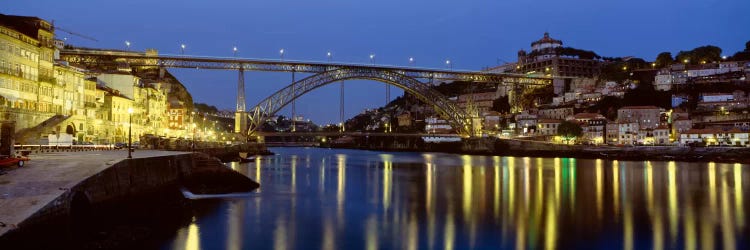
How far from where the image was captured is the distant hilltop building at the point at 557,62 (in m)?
85.7

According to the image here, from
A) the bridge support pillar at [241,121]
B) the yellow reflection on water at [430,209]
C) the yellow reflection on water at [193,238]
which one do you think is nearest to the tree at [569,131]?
the bridge support pillar at [241,121]

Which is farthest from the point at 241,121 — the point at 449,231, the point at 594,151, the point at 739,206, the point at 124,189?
the point at 449,231

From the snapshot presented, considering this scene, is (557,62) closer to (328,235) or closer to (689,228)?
(689,228)

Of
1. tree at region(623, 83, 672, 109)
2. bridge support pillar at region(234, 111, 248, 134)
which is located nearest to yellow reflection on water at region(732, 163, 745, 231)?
bridge support pillar at region(234, 111, 248, 134)

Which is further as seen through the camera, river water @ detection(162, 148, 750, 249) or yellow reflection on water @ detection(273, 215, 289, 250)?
river water @ detection(162, 148, 750, 249)

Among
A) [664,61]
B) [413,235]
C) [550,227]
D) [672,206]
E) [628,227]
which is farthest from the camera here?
[664,61]

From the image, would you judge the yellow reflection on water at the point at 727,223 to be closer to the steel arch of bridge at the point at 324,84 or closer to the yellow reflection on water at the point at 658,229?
the yellow reflection on water at the point at 658,229

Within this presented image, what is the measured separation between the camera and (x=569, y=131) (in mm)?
57125

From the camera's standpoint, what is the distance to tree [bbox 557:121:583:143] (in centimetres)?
5706

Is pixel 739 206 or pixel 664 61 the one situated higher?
pixel 664 61

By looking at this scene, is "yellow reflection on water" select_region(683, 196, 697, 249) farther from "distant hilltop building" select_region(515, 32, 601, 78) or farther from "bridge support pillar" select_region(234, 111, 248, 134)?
"distant hilltop building" select_region(515, 32, 601, 78)

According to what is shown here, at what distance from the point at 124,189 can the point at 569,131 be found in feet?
169

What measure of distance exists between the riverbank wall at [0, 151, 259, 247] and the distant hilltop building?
68613mm

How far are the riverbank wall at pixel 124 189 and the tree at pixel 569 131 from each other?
146ft
